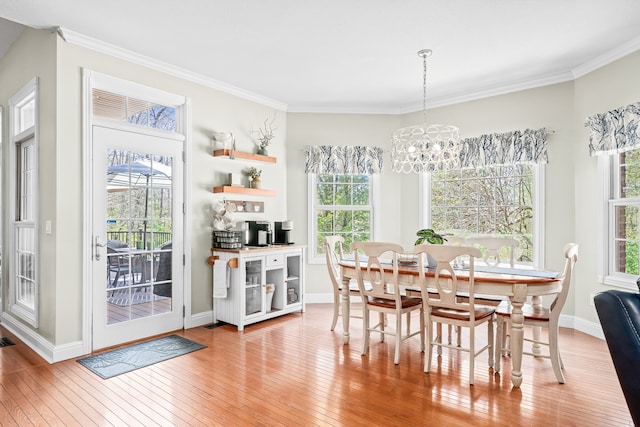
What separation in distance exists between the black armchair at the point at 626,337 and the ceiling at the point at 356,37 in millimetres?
2256

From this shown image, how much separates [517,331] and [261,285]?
263 centimetres

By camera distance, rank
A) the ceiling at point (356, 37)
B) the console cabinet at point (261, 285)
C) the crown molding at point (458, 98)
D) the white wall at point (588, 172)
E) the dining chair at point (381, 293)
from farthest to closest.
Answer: the crown molding at point (458, 98), the console cabinet at point (261, 285), the white wall at point (588, 172), the dining chair at point (381, 293), the ceiling at point (356, 37)

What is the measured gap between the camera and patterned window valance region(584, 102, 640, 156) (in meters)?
3.53

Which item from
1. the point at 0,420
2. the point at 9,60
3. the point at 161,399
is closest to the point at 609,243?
the point at 161,399

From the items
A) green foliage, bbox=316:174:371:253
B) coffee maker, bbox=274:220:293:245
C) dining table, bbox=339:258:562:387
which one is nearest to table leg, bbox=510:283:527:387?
dining table, bbox=339:258:562:387

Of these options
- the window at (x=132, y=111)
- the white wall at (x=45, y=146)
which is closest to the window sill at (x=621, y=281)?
the window at (x=132, y=111)

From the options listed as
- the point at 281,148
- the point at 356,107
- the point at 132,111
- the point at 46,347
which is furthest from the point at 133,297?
the point at 356,107

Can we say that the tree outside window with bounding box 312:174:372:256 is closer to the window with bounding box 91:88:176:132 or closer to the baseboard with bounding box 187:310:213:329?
the baseboard with bounding box 187:310:213:329

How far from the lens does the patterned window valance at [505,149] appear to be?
175 inches

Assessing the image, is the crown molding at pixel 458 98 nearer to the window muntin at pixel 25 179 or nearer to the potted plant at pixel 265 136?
the potted plant at pixel 265 136

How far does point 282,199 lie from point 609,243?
3.76 m

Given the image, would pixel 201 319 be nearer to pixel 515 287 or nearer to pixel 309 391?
pixel 309 391

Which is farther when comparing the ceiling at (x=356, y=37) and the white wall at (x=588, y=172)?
the white wall at (x=588, y=172)

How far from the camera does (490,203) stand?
4.94 meters
